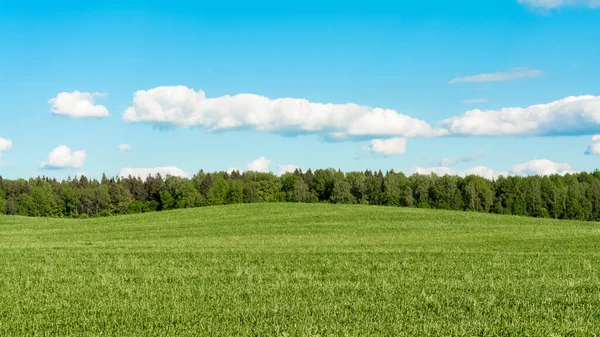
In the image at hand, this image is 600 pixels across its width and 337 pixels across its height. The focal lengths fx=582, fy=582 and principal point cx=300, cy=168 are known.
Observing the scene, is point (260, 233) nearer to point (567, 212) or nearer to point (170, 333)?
point (170, 333)

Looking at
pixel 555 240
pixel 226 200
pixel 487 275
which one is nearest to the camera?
pixel 487 275

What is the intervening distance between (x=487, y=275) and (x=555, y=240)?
1725 cm

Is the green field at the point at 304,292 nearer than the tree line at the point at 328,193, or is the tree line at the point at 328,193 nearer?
the green field at the point at 304,292

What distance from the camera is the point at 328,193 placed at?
5399 inches

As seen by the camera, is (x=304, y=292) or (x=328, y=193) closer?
(x=304, y=292)

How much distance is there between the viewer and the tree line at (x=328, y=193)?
11838 centimetres

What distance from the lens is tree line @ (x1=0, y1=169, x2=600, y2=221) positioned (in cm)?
11838

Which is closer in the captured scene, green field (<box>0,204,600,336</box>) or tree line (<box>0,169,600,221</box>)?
green field (<box>0,204,600,336</box>)

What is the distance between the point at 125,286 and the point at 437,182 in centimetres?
11443

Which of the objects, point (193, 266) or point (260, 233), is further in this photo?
point (260, 233)

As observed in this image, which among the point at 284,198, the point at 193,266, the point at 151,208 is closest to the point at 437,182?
the point at 284,198

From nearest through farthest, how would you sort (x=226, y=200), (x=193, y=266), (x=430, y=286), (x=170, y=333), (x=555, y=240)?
(x=170, y=333) → (x=430, y=286) → (x=193, y=266) → (x=555, y=240) → (x=226, y=200)

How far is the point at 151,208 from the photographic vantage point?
130m

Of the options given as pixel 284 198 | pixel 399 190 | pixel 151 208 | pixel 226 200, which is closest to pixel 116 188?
pixel 151 208
